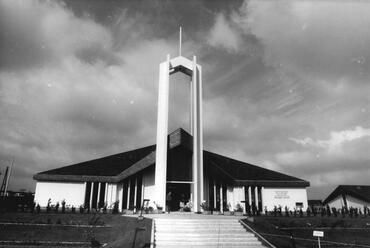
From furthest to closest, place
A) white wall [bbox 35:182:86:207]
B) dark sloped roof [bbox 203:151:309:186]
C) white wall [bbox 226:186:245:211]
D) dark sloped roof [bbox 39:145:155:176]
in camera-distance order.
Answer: dark sloped roof [bbox 203:151:309:186], white wall [bbox 226:186:245:211], dark sloped roof [bbox 39:145:155:176], white wall [bbox 35:182:86:207]

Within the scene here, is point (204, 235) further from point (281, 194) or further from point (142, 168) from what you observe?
point (281, 194)

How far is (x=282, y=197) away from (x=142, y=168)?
13675 millimetres

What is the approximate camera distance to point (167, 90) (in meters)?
25.0

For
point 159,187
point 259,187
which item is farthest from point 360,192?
point 159,187

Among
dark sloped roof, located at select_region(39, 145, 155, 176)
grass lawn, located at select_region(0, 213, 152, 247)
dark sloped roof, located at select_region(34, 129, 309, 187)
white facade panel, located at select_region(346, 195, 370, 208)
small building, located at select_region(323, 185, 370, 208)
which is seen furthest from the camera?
small building, located at select_region(323, 185, 370, 208)

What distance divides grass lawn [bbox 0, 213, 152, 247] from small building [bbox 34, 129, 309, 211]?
6.93 meters

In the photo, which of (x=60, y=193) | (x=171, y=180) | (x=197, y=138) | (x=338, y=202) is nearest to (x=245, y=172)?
(x=197, y=138)

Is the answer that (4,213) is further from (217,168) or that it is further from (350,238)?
(350,238)

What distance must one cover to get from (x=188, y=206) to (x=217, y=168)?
18.0ft

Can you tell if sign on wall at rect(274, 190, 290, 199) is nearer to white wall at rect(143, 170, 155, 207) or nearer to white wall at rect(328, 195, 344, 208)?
white wall at rect(143, 170, 155, 207)

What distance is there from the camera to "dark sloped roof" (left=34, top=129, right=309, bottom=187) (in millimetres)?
25734

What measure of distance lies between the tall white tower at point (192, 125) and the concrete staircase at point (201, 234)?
6.69 meters

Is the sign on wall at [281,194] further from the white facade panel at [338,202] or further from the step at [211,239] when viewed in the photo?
the step at [211,239]

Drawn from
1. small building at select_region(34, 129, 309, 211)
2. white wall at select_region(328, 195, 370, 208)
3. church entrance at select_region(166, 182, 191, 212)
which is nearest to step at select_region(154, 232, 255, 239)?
small building at select_region(34, 129, 309, 211)
